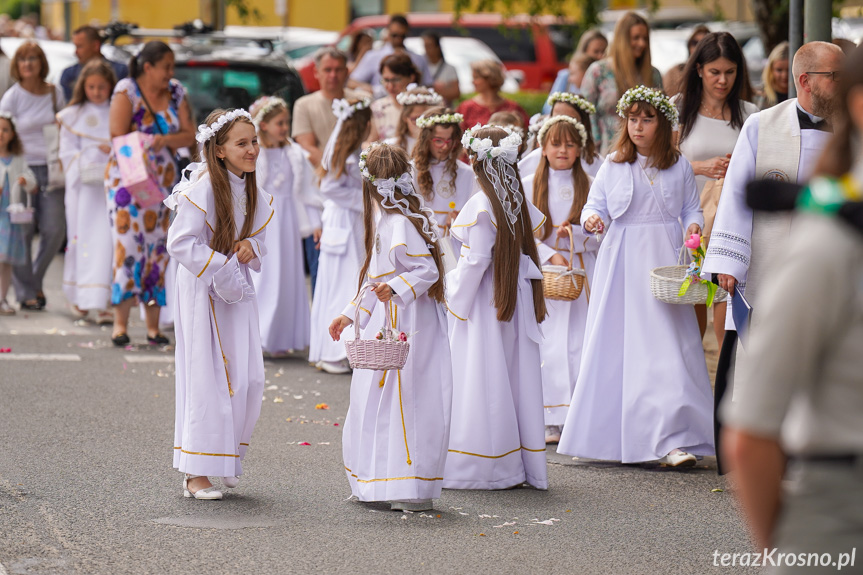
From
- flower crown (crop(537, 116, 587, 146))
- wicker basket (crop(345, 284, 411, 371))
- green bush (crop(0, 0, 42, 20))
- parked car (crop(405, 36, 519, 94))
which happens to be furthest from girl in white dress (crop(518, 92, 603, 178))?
green bush (crop(0, 0, 42, 20))

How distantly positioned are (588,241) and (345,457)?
8.20ft

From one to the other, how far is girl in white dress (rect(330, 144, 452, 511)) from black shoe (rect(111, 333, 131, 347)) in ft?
14.8

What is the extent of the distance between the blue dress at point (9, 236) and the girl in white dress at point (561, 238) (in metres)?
5.56

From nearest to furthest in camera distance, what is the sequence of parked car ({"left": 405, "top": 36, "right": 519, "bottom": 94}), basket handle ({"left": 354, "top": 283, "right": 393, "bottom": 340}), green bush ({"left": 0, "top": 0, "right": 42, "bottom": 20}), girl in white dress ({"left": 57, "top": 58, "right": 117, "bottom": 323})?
basket handle ({"left": 354, "top": 283, "right": 393, "bottom": 340}), girl in white dress ({"left": 57, "top": 58, "right": 117, "bottom": 323}), parked car ({"left": 405, "top": 36, "right": 519, "bottom": 94}), green bush ({"left": 0, "top": 0, "right": 42, "bottom": 20})

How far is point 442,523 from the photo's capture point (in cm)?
540

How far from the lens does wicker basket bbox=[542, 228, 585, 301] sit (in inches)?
272

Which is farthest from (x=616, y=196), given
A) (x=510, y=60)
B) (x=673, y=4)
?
(x=673, y=4)

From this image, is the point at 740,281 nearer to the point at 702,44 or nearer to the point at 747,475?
the point at 702,44

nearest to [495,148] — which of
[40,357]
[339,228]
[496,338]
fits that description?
[496,338]

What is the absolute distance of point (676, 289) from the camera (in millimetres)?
6234

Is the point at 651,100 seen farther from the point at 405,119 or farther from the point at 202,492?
the point at 202,492

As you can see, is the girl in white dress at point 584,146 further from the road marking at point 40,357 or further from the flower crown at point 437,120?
the road marking at point 40,357

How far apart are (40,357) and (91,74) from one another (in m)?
2.45

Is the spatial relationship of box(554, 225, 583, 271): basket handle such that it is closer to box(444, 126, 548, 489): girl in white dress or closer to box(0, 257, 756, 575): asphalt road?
box(444, 126, 548, 489): girl in white dress
